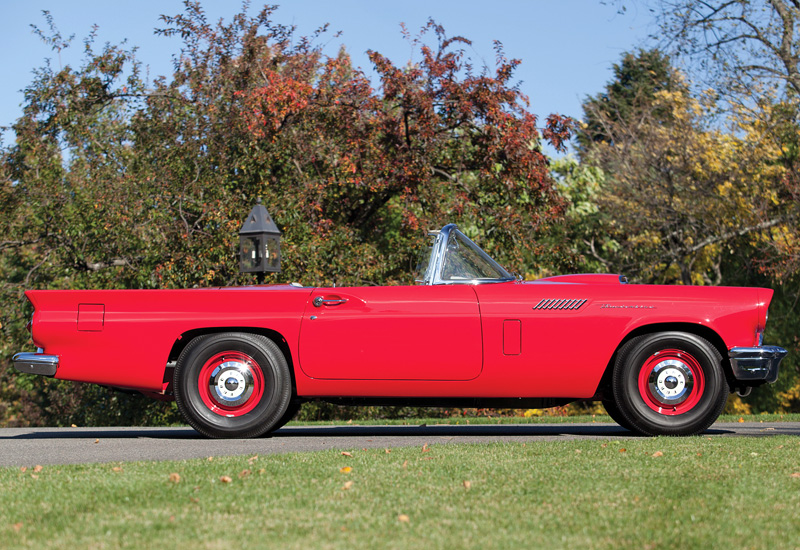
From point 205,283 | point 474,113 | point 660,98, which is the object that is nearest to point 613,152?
point 660,98

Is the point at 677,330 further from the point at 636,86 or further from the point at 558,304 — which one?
the point at 636,86

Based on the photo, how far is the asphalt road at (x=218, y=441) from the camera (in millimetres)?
6539

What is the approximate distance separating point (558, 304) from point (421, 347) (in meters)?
1.07

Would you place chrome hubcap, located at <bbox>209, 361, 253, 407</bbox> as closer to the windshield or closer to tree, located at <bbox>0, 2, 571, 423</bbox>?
the windshield

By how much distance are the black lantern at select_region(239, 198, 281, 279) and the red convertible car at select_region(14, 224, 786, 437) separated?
23.8ft

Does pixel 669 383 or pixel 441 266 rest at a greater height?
pixel 441 266

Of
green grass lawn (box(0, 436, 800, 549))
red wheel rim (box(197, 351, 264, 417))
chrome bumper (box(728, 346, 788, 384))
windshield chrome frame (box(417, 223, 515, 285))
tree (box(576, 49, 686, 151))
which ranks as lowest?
green grass lawn (box(0, 436, 800, 549))

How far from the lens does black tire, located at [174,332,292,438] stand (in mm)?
7281

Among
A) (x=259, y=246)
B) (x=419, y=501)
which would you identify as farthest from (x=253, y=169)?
(x=419, y=501)

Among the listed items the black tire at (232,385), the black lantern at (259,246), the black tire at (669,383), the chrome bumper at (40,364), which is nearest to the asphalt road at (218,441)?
the black tire at (232,385)

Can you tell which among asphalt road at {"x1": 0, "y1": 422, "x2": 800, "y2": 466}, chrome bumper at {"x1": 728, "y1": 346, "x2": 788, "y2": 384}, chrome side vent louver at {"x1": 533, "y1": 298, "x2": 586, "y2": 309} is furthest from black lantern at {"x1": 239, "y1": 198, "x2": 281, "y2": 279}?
chrome bumper at {"x1": 728, "y1": 346, "x2": 788, "y2": 384}

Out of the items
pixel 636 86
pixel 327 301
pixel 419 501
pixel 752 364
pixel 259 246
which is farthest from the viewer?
pixel 636 86

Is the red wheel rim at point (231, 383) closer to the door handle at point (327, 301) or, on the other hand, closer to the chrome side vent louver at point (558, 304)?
the door handle at point (327, 301)

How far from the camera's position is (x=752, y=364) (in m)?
7.08
